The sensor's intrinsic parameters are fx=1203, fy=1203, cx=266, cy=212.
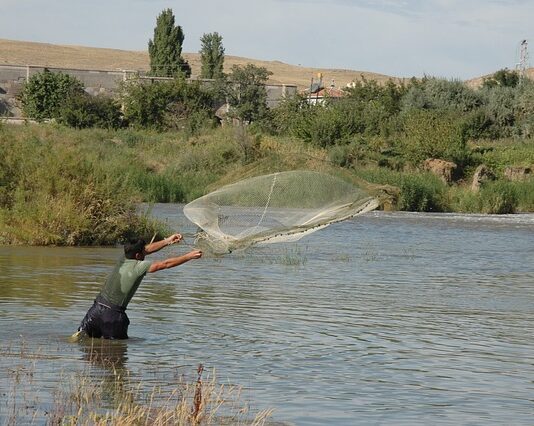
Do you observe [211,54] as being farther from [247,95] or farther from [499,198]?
[499,198]

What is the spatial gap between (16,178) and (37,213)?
1862mm

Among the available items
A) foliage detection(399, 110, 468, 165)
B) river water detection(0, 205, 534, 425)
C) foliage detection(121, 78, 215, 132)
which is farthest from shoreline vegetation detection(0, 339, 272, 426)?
foliage detection(121, 78, 215, 132)

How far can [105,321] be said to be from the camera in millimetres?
13039

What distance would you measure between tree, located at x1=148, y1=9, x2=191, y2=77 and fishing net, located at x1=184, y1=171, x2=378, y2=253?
260ft

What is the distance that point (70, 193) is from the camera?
24.8m

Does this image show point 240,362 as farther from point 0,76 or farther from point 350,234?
point 0,76

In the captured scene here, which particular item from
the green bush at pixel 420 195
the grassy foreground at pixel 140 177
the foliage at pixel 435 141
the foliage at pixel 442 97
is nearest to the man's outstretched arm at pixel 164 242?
the grassy foreground at pixel 140 177

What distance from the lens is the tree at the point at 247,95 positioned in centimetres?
7931

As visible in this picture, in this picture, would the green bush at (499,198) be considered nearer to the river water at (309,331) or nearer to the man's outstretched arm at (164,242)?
the river water at (309,331)

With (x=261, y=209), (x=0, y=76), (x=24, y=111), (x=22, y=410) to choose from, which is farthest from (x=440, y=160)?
(x=22, y=410)

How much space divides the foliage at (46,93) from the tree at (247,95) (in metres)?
10.6

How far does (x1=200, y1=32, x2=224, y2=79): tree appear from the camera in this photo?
9656cm

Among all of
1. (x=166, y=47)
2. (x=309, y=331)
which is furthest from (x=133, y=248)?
(x=166, y=47)

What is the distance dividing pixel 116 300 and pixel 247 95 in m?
68.1
